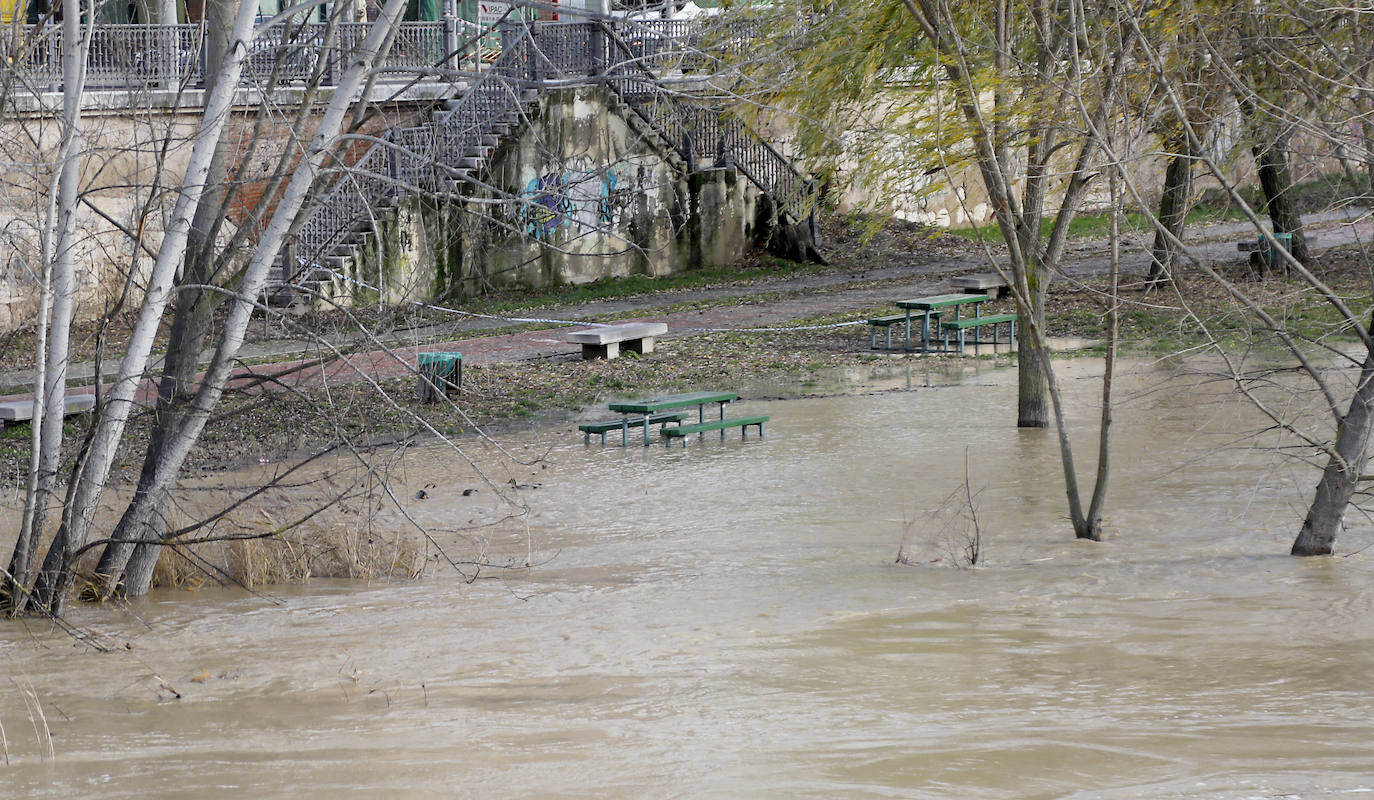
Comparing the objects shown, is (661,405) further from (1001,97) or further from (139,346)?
(139,346)

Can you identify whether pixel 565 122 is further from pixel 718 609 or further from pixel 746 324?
pixel 718 609

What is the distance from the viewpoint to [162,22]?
74.3 ft

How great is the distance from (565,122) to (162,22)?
6.92 metres

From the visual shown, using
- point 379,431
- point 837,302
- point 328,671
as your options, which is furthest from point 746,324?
point 328,671

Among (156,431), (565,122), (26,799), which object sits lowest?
(26,799)

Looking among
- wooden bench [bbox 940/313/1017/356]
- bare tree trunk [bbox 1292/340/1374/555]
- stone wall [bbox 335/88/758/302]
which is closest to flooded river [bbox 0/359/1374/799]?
bare tree trunk [bbox 1292/340/1374/555]

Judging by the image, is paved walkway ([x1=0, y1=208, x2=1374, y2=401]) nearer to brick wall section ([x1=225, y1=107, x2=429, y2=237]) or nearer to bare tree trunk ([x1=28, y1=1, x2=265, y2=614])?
brick wall section ([x1=225, y1=107, x2=429, y2=237])

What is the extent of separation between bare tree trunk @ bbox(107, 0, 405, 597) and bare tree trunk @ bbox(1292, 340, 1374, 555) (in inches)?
233

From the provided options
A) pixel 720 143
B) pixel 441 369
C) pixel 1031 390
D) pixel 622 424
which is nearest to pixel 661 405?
pixel 622 424

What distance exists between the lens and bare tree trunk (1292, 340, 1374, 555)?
8680mm

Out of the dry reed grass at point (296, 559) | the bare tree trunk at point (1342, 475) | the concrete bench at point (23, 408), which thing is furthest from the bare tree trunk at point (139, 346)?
the bare tree trunk at point (1342, 475)

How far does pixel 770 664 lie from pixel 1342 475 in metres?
4.06

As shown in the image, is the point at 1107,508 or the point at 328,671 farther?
the point at 1107,508

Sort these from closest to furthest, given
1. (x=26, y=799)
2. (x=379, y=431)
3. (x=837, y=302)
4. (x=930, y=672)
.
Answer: (x=26, y=799), (x=930, y=672), (x=379, y=431), (x=837, y=302)
